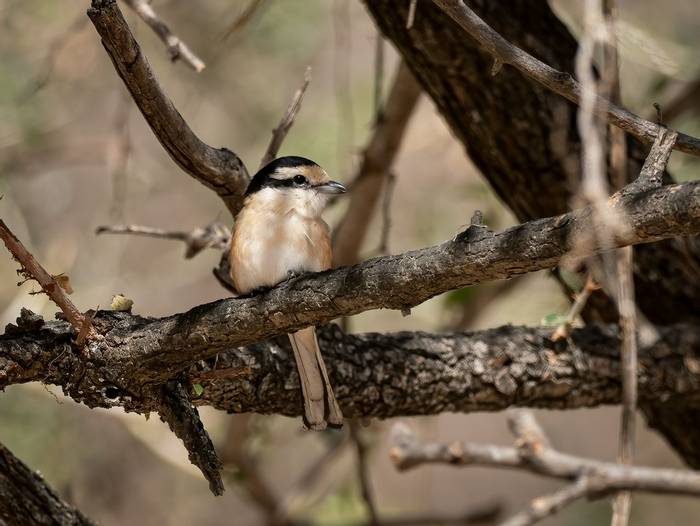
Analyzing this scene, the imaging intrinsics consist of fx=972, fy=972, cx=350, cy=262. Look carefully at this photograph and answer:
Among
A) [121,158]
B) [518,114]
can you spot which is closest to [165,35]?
[518,114]

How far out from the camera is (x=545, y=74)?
2.00m

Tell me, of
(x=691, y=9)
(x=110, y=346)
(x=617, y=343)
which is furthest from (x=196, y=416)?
(x=691, y=9)

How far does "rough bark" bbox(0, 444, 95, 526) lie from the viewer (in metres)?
2.30

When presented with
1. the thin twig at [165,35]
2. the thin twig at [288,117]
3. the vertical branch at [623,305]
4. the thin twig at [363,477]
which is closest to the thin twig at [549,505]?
the vertical branch at [623,305]

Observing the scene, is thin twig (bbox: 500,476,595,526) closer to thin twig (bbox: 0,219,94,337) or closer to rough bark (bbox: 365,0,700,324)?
rough bark (bbox: 365,0,700,324)

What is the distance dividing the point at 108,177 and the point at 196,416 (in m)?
4.48

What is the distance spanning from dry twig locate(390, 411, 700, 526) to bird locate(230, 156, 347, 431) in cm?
70

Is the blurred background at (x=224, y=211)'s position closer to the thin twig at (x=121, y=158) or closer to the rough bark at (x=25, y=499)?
the thin twig at (x=121, y=158)

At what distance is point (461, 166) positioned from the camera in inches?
→ 217

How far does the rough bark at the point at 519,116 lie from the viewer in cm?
284

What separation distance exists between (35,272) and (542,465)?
1.85 metres

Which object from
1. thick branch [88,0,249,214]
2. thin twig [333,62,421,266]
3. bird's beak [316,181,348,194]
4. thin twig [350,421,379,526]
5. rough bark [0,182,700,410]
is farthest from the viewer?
thin twig [350,421,379,526]

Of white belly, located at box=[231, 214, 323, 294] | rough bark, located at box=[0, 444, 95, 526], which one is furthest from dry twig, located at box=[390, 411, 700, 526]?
rough bark, located at box=[0, 444, 95, 526]

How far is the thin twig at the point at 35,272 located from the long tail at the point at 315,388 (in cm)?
64
